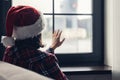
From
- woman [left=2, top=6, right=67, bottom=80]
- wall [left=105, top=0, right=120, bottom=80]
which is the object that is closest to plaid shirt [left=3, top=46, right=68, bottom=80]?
woman [left=2, top=6, right=67, bottom=80]

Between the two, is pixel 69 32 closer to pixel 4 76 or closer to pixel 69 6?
pixel 69 6

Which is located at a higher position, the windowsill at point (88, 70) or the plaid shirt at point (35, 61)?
the plaid shirt at point (35, 61)

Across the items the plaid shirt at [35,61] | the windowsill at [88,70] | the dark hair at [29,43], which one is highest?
the dark hair at [29,43]

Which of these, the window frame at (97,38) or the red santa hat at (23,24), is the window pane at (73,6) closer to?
the window frame at (97,38)

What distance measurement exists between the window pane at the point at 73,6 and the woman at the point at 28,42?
79cm

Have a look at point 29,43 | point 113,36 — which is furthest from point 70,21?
point 29,43

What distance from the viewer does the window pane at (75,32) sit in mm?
2432

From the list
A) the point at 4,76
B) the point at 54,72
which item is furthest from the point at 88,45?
the point at 4,76

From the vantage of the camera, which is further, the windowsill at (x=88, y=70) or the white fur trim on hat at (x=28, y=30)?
the windowsill at (x=88, y=70)

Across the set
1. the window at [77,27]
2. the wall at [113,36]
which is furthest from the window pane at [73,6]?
the wall at [113,36]

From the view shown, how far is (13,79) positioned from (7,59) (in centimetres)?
69

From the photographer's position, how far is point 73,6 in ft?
8.04

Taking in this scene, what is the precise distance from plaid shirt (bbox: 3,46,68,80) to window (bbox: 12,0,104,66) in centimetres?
77

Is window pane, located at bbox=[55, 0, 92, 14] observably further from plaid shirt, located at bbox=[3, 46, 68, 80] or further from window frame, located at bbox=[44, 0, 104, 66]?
plaid shirt, located at bbox=[3, 46, 68, 80]
